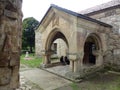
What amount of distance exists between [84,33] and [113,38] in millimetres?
3125

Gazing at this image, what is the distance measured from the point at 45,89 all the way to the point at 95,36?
5.02 metres

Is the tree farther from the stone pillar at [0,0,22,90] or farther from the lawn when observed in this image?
the stone pillar at [0,0,22,90]

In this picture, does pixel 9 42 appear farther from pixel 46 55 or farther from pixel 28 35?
pixel 28 35

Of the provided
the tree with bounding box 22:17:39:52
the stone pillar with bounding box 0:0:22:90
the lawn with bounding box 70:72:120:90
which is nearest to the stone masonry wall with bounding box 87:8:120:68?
the lawn with bounding box 70:72:120:90

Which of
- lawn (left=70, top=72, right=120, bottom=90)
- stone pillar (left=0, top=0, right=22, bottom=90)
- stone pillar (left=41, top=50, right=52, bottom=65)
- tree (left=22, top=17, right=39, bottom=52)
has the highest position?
tree (left=22, top=17, right=39, bottom=52)

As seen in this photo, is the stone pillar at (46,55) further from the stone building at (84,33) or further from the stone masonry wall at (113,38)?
the stone masonry wall at (113,38)

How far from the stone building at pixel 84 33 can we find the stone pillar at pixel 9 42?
5224 millimetres

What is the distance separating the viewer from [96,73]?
8.37m

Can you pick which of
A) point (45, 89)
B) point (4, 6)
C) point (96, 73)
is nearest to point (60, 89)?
point (45, 89)

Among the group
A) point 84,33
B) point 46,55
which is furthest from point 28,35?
point 84,33

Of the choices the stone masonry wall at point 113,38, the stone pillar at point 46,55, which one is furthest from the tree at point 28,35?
the stone masonry wall at point 113,38

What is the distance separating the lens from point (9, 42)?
188 cm

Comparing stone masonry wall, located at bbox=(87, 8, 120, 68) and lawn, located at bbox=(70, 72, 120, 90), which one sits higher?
stone masonry wall, located at bbox=(87, 8, 120, 68)

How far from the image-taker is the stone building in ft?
23.5
